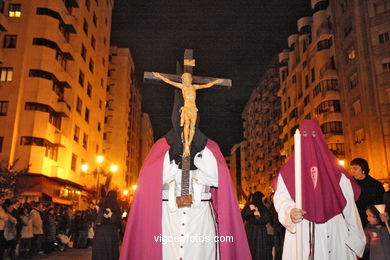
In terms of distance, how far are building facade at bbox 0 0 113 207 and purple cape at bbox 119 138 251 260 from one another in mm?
25589

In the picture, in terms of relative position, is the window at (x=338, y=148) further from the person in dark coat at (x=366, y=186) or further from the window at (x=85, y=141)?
the person in dark coat at (x=366, y=186)

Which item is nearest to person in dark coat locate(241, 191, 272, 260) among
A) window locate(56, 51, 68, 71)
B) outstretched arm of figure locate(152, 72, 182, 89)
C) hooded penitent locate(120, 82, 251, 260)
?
hooded penitent locate(120, 82, 251, 260)

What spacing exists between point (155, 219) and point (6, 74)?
3191 centimetres

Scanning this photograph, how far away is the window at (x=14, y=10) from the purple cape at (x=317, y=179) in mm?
34489

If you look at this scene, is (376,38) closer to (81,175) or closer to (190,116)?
(81,175)

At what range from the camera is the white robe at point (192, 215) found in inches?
187

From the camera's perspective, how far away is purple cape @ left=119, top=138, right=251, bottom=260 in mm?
4676

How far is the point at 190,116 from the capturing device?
496 centimetres

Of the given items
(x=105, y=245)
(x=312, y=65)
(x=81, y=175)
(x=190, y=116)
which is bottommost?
(x=105, y=245)

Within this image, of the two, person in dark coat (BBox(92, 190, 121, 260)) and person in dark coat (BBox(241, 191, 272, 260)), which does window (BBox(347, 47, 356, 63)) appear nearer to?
person in dark coat (BBox(241, 191, 272, 260))

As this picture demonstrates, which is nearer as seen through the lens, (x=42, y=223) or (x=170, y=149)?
(x=170, y=149)

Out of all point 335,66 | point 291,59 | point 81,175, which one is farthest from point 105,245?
point 291,59

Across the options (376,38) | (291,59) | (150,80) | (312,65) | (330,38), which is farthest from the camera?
(291,59)

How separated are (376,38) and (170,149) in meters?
36.5
